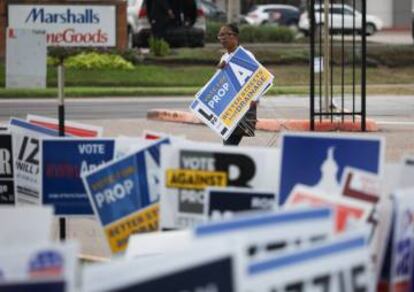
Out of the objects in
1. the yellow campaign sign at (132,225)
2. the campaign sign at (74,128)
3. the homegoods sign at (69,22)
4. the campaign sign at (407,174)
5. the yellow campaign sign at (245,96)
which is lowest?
the yellow campaign sign at (132,225)

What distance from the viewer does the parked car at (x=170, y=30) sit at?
41344 mm

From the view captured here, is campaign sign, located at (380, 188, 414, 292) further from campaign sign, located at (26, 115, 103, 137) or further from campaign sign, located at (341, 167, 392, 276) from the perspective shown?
campaign sign, located at (26, 115, 103, 137)

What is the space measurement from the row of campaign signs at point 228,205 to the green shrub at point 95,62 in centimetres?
2345

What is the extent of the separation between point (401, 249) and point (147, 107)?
21618 mm

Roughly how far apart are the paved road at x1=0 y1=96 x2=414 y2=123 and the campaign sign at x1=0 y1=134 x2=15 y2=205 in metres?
13.8

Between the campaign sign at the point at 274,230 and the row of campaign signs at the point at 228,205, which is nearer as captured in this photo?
the row of campaign signs at the point at 228,205

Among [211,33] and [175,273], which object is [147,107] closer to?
[211,33]

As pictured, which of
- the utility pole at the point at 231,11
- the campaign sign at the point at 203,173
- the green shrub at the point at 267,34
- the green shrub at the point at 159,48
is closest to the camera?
the campaign sign at the point at 203,173

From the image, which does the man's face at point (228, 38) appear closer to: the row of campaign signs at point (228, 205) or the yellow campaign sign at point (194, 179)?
the row of campaign signs at point (228, 205)

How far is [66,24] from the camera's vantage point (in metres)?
34.8

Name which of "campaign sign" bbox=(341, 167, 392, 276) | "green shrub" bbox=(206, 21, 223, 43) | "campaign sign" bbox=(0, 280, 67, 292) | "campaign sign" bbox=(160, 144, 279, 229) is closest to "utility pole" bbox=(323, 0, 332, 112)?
"campaign sign" bbox=(160, 144, 279, 229)

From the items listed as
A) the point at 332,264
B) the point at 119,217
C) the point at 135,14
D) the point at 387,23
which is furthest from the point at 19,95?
the point at 387,23

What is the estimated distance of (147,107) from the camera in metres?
27.6

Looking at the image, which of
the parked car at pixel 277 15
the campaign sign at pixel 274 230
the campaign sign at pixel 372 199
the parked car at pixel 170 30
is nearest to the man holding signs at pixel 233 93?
the campaign sign at pixel 372 199
